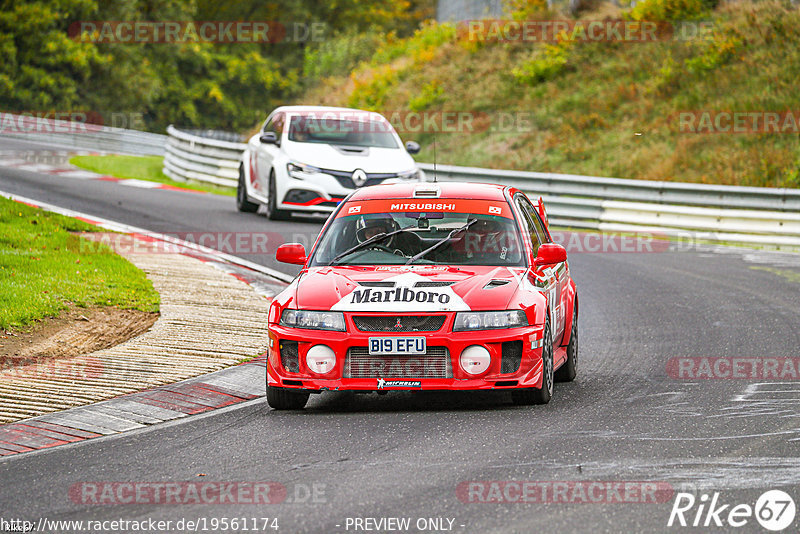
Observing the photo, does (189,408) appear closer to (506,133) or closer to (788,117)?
(788,117)

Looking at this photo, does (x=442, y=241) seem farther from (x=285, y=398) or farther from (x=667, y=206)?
(x=667, y=206)

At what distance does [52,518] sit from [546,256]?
13.9ft

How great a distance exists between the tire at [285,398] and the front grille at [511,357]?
1.33 metres

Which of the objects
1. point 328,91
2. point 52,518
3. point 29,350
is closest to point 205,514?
point 52,518

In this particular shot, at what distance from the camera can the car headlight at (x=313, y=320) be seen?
811 centimetres

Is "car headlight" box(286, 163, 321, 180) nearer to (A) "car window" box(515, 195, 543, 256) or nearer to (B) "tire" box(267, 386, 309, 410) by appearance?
(A) "car window" box(515, 195, 543, 256)

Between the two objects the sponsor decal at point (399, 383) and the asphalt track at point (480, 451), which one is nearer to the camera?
the asphalt track at point (480, 451)

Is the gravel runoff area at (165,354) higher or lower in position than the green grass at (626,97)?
lower

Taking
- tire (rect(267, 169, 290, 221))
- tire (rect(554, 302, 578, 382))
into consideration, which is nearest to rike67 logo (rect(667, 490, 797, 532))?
tire (rect(554, 302, 578, 382))

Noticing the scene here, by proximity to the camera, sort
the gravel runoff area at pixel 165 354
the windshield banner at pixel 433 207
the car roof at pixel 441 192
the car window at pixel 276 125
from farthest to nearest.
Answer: the car window at pixel 276 125, the car roof at pixel 441 192, the windshield banner at pixel 433 207, the gravel runoff area at pixel 165 354

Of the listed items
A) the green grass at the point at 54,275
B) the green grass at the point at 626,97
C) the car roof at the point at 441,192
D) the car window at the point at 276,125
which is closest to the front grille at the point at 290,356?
the car roof at the point at 441,192

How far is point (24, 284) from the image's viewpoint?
11930mm

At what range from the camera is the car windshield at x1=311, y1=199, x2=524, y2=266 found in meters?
8.97

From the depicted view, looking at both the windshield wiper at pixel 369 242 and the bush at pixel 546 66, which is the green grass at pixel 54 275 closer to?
the windshield wiper at pixel 369 242
